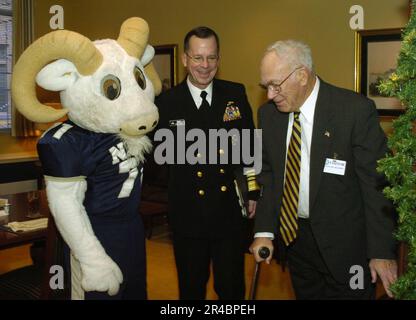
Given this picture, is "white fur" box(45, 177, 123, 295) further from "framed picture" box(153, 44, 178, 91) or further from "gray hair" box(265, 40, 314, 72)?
"framed picture" box(153, 44, 178, 91)

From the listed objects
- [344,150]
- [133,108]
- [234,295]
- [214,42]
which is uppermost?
[214,42]

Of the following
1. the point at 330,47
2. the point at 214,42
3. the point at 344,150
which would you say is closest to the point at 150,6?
the point at 330,47

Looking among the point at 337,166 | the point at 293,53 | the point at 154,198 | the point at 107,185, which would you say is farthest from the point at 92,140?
the point at 154,198

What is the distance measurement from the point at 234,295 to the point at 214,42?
144cm

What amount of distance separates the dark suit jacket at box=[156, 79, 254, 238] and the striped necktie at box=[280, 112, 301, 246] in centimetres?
47

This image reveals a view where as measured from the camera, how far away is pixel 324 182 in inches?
86.1

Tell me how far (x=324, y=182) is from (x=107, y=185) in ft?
3.21

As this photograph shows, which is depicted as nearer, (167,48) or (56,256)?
(56,256)

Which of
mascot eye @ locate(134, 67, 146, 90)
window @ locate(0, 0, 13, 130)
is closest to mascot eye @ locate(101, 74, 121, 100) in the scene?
mascot eye @ locate(134, 67, 146, 90)

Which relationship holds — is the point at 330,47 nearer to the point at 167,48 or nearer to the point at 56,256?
the point at 167,48

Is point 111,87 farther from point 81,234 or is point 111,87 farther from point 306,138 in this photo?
point 306,138

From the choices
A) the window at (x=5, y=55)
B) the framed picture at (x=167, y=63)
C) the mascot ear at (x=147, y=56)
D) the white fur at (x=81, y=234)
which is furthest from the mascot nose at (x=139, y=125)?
the window at (x=5, y=55)

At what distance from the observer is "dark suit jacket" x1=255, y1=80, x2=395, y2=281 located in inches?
81.6
